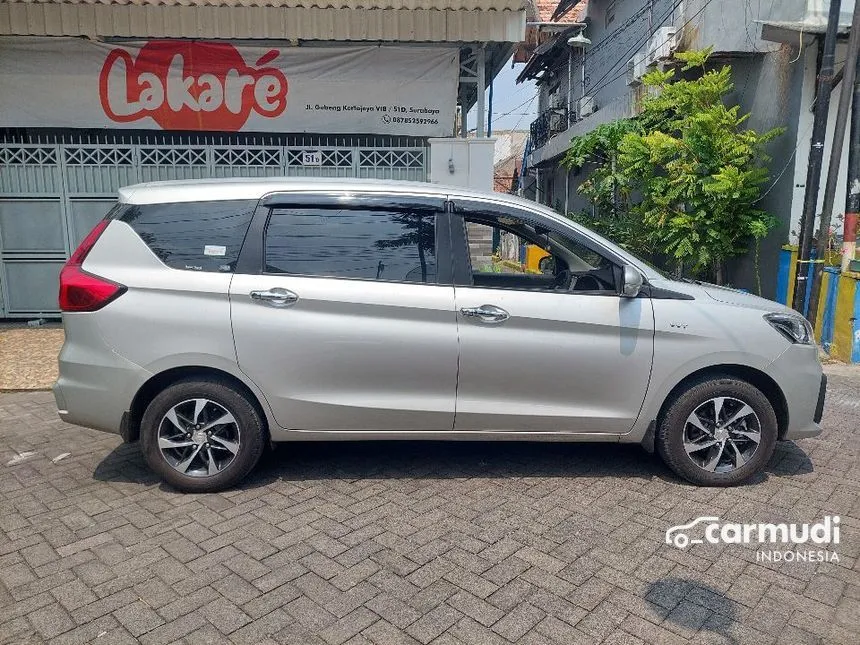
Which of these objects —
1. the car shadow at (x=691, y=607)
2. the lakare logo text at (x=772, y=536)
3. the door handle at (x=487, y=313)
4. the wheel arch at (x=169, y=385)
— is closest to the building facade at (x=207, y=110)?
the door handle at (x=487, y=313)

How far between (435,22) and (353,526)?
6.26 meters

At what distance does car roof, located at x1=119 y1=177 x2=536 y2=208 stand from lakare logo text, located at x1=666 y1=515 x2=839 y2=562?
2099 mm

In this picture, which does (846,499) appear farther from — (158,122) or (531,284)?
(158,122)

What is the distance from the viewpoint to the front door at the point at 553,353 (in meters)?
3.79

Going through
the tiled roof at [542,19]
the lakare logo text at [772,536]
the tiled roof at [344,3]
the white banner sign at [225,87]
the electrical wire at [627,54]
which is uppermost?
the tiled roof at [542,19]

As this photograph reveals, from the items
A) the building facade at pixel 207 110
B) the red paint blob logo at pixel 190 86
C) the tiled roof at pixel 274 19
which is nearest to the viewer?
the tiled roof at pixel 274 19

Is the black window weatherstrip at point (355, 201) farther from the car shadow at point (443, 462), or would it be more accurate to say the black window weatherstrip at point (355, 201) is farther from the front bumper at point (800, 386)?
the front bumper at point (800, 386)

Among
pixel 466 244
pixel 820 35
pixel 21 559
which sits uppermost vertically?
pixel 820 35

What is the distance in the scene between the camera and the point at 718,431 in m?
3.92

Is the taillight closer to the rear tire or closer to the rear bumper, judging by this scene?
the rear bumper

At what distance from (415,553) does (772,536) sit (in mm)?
1903

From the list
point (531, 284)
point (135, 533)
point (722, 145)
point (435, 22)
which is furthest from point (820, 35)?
point (135, 533)

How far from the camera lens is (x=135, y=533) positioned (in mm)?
3414

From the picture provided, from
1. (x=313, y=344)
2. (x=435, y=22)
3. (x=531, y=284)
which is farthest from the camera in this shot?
(x=435, y=22)
